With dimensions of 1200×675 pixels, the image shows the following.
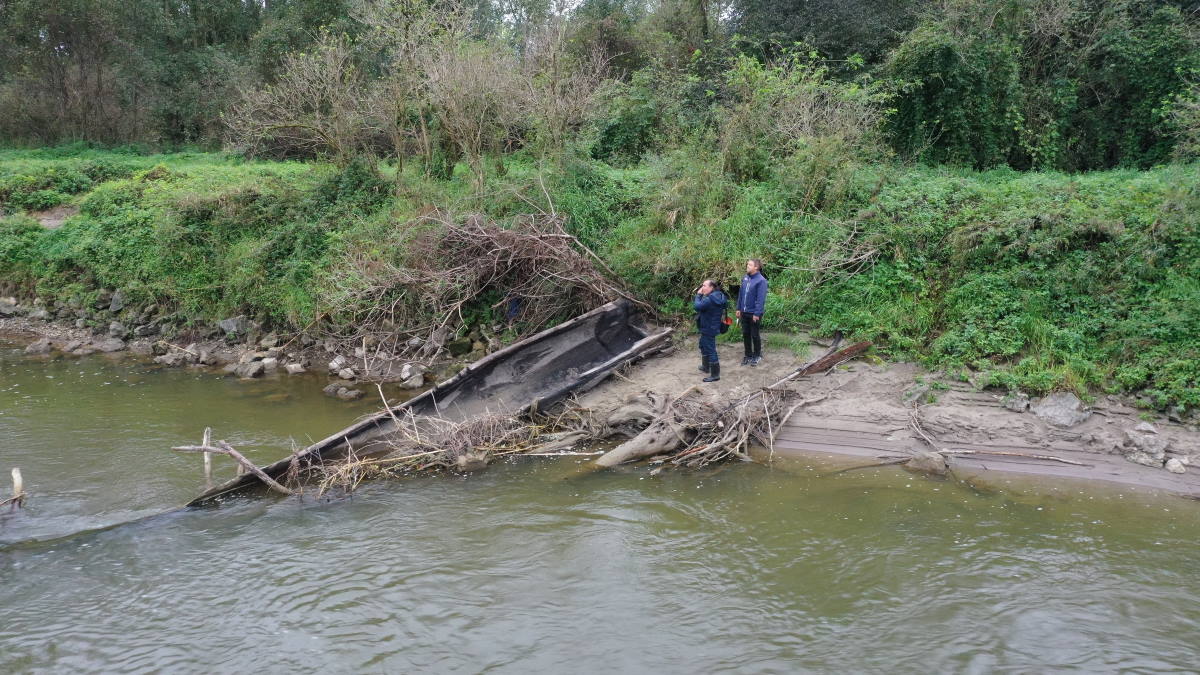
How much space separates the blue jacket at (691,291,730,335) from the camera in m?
10.8

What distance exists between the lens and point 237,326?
15523 millimetres

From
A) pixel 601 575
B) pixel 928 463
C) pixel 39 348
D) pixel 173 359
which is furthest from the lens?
pixel 39 348

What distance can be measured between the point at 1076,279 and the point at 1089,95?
33.5 ft

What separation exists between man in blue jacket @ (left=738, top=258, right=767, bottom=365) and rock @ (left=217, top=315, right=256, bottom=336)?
1058 centimetres

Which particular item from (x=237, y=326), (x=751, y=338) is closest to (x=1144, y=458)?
(x=751, y=338)

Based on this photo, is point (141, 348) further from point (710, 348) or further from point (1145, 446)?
point (1145, 446)

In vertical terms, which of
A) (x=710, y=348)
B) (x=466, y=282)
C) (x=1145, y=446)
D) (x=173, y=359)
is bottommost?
(x=1145, y=446)

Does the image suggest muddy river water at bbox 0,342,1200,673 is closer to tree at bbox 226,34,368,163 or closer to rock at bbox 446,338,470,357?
rock at bbox 446,338,470,357

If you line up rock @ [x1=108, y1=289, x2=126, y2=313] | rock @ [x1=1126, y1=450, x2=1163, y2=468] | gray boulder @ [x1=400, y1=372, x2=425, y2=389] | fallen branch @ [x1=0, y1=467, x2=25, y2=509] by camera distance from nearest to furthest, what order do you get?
1. fallen branch @ [x1=0, y1=467, x2=25, y2=509]
2. rock @ [x1=1126, y1=450, x2=1163, y2=468]
3. gray boulder @ [x1=400, y1=372, x2=425, y2=389]
4. rock @ [x1=108, y1=289, x2=126, y2=313]

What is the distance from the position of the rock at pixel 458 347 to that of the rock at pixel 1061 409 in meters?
9.08

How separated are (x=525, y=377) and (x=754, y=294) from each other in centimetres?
370

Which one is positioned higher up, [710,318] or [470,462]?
[710,318]

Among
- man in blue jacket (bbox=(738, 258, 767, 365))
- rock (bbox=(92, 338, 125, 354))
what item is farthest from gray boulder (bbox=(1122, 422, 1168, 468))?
Answer: rock (bbox=(92, 338, 125, 354))

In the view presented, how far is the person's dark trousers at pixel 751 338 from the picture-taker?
11141mm
